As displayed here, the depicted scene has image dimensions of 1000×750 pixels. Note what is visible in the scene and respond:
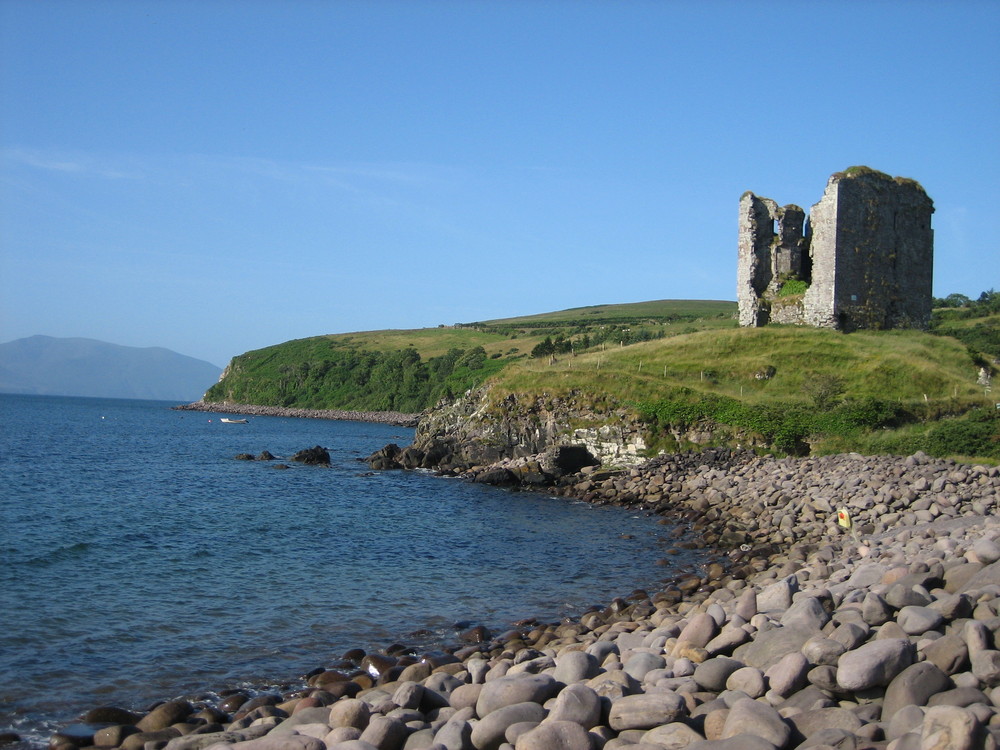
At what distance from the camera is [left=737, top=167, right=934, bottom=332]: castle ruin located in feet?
167

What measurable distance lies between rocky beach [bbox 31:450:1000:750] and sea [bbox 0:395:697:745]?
1.38 m

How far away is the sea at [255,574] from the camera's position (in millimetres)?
14188

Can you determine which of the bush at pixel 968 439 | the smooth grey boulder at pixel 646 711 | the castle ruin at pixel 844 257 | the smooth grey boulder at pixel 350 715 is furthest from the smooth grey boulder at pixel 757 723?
the castle ruin at pixel 844 257

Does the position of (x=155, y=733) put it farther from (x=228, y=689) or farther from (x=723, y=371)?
(x=723, y=371)

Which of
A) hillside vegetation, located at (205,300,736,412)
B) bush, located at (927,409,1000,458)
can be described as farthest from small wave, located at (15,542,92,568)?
hillside vegetation, located at (205,300,736,412)

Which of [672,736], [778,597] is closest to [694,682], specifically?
[672,736]

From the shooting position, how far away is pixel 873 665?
8.68 m

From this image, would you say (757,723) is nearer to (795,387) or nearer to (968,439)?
(968,439)

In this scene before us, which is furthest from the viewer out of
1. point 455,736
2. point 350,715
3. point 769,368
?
point 769,368

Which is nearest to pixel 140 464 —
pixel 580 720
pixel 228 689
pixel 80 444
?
pixel 80 444

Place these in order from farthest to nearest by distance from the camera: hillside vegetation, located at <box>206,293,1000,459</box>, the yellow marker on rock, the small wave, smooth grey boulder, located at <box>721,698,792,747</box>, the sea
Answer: hillside vegetation, located at <box>206,293,1000,459</box> < the yellow marker on rock < the small wave < the sea < smooth grey boulder, located at <box>721,698,792,747</box>

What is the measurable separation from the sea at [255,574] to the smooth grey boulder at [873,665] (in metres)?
8.40

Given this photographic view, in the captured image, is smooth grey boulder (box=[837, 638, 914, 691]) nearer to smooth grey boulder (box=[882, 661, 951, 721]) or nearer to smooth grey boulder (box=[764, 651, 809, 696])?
smooth grey boulder (box=[882, 661, 951, 721])

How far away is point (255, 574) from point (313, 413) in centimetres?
12178
